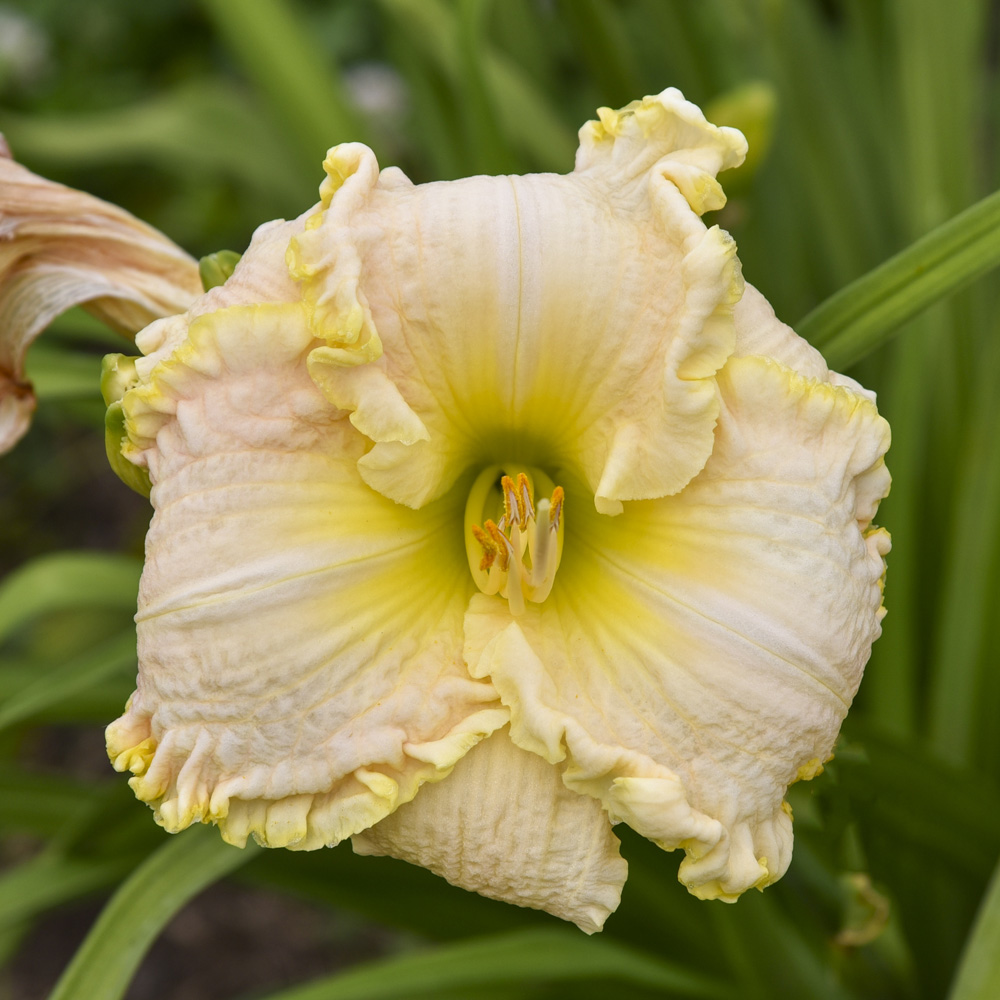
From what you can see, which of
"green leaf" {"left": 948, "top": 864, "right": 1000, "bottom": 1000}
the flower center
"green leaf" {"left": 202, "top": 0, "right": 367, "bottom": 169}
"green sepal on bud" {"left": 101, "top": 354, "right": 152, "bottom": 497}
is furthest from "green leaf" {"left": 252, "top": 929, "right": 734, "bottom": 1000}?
"green leaf" {"left": 202, "top": 0, "right": 367, "bottom": 169}

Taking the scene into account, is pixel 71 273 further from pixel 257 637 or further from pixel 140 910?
pixel 140 910

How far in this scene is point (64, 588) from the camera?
1350mm

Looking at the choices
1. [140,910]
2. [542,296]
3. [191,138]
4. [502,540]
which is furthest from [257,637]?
[191,138]

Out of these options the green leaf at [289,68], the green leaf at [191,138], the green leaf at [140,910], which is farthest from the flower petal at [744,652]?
the green leaf at [191,138]

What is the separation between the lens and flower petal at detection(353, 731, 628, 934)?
728mm

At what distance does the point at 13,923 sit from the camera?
1123mm

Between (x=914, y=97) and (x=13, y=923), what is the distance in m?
1.53

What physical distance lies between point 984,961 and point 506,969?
452 millimetres

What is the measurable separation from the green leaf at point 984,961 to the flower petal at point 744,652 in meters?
0.26

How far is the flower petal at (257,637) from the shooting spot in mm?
706

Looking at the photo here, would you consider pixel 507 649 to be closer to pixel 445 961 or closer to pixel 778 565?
pixel 778 565

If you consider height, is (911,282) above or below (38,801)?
above

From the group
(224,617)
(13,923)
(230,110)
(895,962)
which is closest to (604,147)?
(224,617)

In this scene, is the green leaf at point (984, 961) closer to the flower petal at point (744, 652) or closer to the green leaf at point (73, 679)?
the flower petal at point (744, 652)
